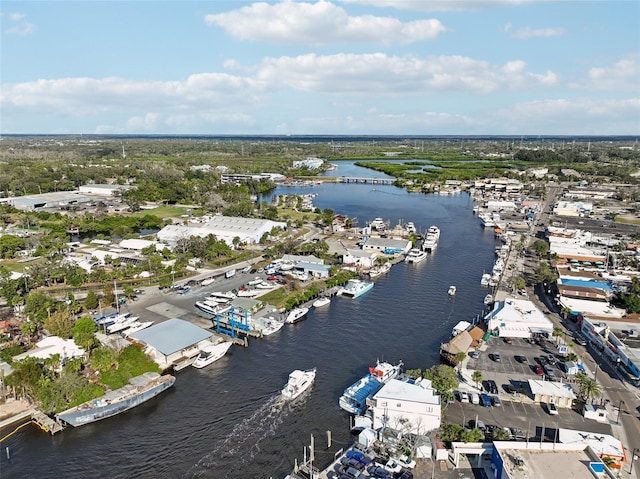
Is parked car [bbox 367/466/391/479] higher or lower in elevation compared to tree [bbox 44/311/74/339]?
lower

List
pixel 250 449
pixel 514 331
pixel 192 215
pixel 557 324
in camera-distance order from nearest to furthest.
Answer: pixel 250 449 < pixel 514 331 < pixel 557 324 < pixel 192 215

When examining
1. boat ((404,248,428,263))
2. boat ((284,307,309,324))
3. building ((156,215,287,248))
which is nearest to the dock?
boat ((284,307,309,324))

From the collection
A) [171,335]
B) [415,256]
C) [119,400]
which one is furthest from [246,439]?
[415,256]

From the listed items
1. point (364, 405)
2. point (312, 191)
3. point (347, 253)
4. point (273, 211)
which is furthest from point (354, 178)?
point (364, 405)

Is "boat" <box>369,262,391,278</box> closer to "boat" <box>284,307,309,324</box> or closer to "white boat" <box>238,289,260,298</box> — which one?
"boat" <box>284,307,309,324</box>

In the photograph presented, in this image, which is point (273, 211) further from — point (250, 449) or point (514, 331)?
point (250, 449)

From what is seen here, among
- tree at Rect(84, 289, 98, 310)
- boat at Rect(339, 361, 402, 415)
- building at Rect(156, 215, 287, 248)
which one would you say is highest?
building at Rect(156, 215, 287, 248)

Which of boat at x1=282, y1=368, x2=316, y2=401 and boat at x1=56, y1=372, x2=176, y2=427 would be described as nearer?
boat at x1=56, y1=372, x2=176, y2=427
